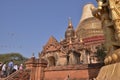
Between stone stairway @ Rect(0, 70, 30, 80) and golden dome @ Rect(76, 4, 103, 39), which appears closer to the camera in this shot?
stone stairway @ Rect(0, 70, 30, 80)

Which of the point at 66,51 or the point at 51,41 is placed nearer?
the point at 66,51

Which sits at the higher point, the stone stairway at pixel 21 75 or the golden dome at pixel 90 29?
the golden dome at pixel 90 29

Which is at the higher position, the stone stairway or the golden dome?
the golden dome

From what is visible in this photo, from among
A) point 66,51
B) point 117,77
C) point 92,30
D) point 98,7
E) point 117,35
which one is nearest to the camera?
point 117,77

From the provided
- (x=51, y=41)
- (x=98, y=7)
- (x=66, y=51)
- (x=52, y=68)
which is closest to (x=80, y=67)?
(x=52, y=68)

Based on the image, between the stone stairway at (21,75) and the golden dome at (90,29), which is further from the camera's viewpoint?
the golden dome at (90,29)

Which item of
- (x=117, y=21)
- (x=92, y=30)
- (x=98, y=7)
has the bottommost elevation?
(x=117, y=21)

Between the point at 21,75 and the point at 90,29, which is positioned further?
the point at 90,29

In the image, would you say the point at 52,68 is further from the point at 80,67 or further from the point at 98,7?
Answer: the point at 98,7

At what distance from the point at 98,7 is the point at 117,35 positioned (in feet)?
4.09

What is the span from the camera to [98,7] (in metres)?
6.60

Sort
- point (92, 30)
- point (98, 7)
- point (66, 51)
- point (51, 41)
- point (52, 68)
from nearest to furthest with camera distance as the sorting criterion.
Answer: point (98, 7), point (52, 68), point (66, 51), point (51, 41), point (92, 30)

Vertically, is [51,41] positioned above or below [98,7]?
above

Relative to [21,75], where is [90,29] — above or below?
above
